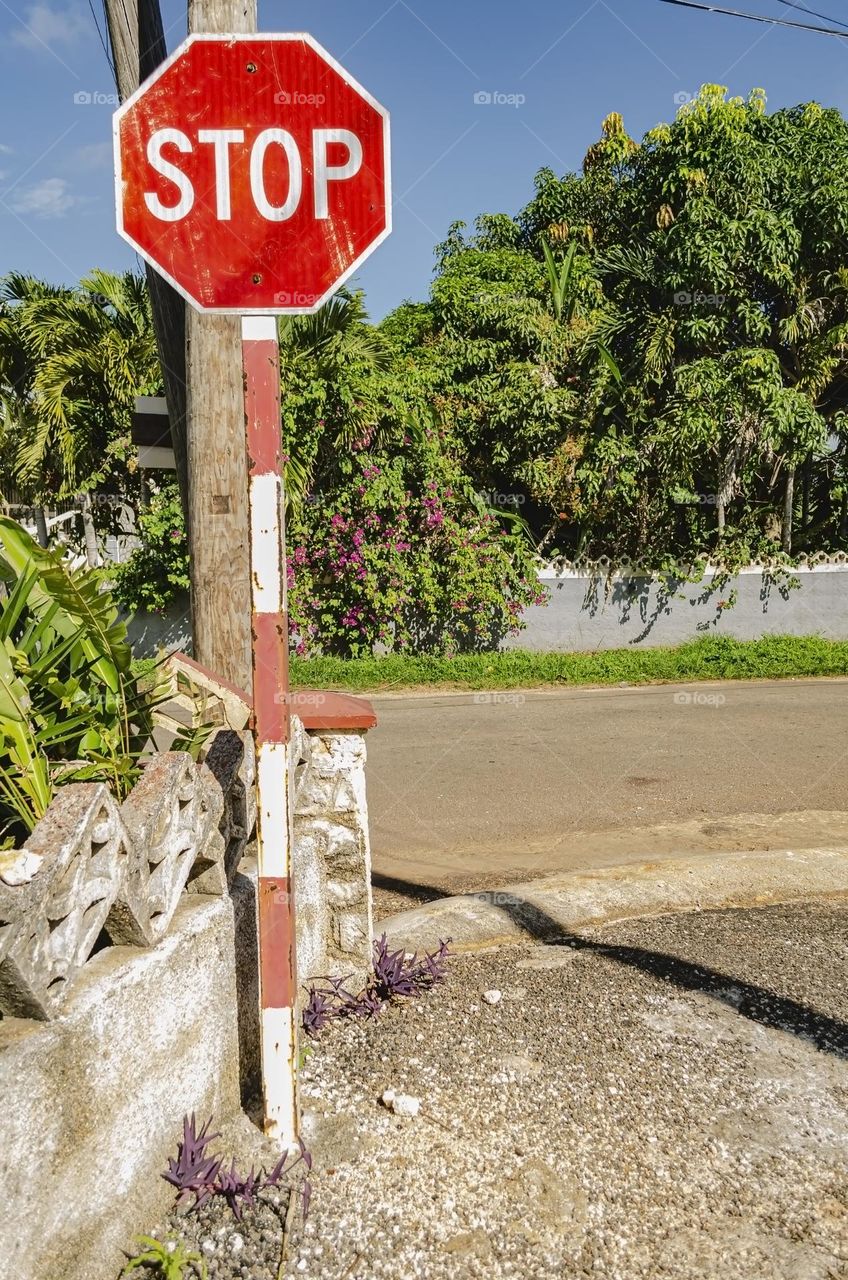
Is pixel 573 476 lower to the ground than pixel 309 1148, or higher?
higher

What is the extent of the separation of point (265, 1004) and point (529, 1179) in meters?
0.73

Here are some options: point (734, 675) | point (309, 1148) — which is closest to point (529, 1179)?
point (309, 1148)

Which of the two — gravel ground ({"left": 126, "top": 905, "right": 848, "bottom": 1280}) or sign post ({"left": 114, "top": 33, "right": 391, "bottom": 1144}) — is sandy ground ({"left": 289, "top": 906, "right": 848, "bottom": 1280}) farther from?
sign post ({"left": 114, "top": 33, "right": 391, "bottom": 1144})

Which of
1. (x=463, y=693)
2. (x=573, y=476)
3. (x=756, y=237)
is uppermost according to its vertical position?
(x=756, y=237)

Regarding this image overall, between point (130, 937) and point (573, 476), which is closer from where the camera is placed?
point (130, 937)

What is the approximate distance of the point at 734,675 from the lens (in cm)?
1327

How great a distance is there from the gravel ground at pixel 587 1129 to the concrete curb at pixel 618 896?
1.13 ft

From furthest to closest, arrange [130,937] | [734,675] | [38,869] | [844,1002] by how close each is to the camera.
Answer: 1. [734,675]
2. [844,1002]
3. [130,937]
4. [38,869]

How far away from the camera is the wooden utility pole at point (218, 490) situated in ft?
13.3

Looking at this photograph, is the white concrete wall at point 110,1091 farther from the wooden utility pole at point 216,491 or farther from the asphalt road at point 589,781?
the asphalt road at point 589,781

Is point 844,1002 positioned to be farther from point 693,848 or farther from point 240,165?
point 240,165

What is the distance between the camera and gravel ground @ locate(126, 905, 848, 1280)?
2285 mm

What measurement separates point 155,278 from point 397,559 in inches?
370

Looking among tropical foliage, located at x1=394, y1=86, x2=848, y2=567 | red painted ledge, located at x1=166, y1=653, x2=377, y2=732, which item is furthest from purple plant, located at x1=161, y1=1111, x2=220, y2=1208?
tropical foliage, located at x1=394, y1=86, x2=848, y2=567
